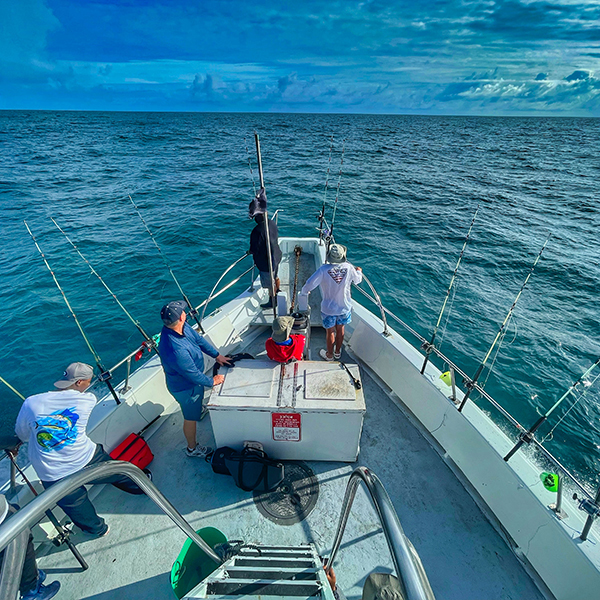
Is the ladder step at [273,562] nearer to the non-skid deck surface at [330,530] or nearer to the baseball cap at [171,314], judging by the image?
the non-skid deck surface at [330,530]

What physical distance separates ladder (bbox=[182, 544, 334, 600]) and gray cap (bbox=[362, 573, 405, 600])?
7.2 inches

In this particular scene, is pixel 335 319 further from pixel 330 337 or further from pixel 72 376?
pixel 72 376

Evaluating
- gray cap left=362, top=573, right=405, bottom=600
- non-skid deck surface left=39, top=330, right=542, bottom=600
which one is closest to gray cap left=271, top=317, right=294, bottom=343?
non-skid deck surface left=39, top=330, right=542, bottom=600

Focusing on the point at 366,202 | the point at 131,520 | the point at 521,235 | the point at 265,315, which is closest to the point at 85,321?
the point at 265,315

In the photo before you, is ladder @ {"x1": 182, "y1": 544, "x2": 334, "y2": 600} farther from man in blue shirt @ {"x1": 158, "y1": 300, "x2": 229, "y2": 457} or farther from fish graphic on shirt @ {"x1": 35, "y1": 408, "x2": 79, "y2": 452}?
man in blue shirt @ {"x1": 158, "y1": 300, "x2": 229, "y2": 457}

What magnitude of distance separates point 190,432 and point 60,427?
1.39 m

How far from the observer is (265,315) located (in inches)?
213

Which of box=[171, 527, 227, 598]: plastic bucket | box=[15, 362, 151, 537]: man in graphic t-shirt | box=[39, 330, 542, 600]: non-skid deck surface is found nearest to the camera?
box=[15, 362, 151, 537]: man in graphic t-shirt

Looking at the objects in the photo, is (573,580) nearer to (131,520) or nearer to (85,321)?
(131,520)

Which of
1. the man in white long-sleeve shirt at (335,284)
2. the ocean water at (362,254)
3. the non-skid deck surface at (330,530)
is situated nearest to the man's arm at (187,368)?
the non-skid deck surface at (330,530)

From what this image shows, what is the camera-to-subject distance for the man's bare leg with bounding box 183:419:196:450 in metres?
3.38

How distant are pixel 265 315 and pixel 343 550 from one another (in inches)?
132

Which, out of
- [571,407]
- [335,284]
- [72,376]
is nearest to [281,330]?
[335,284]

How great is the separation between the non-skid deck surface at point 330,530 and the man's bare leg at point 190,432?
211 mm
